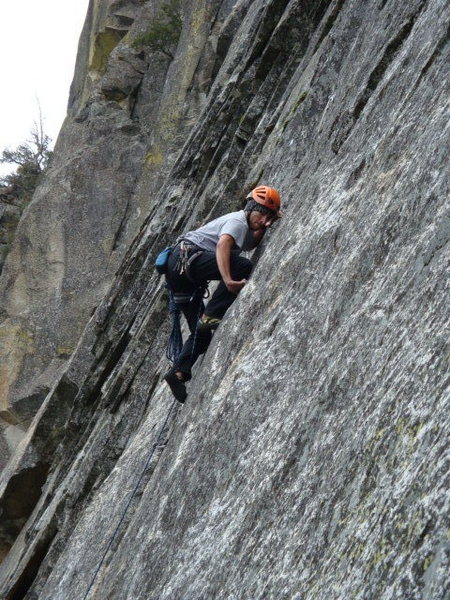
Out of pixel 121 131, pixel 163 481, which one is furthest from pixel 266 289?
pixel 121 131

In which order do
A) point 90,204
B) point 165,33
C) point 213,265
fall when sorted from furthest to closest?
point 165,33
point 90,204
point 213,265

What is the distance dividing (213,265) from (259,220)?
0.80m

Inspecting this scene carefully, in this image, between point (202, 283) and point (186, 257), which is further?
point (202, 283)

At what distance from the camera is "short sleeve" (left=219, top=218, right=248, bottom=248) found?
29.0 ft

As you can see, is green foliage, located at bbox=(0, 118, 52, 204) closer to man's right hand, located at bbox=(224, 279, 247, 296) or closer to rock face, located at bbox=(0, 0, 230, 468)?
rock face, located at bbox=(0, 0, 230, 468)

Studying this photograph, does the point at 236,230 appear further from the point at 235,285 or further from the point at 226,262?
the point at 235,285

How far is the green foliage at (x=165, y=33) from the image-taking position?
2903 centimetres

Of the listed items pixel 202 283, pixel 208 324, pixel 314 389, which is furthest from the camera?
pixel 202 283

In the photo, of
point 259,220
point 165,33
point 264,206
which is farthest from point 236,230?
point 165,33

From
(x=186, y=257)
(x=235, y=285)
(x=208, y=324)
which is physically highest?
(x=186, y=257)

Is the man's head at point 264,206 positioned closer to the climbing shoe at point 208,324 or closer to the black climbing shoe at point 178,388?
the climbing shoe at point 208,324

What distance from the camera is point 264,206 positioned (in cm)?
869

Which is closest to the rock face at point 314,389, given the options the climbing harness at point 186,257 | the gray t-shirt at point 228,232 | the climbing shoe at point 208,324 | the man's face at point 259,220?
the man's face at point 259,220

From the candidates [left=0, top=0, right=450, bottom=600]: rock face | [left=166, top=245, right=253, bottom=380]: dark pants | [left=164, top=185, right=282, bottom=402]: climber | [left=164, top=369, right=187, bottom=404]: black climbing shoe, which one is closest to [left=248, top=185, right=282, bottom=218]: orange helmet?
[left=164, top=185, right=282, bottom=402]: climber
